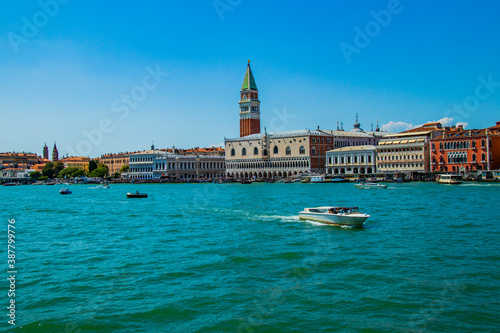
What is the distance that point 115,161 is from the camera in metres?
114

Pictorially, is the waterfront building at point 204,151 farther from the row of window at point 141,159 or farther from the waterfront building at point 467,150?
the waterfront building at point 467,150

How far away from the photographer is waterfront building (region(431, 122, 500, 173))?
182 ft

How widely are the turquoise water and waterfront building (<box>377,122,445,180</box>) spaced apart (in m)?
46.4

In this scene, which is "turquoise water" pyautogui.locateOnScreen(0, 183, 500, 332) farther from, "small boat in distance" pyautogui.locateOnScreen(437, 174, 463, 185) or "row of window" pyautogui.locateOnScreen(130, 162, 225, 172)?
"row of window" pyautogui.locateOnScreen(130, 162, 225, 172)

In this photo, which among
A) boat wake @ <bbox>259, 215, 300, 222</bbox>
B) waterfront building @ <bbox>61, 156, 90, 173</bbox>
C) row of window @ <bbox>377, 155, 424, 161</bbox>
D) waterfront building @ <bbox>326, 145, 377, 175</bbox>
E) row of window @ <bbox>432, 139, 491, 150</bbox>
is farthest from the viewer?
waterfront building @ <bbox>61, 156, 90, 173</bbox>

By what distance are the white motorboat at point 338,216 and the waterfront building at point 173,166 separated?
7258 cm

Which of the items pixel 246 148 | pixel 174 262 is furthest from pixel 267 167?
pixel 174 262

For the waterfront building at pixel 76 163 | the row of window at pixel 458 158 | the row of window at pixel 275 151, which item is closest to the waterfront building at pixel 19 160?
the waterfront building at pixel 76 163

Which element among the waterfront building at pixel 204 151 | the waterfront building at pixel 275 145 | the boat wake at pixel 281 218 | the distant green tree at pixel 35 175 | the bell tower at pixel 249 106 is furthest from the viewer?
the distant green tree at pixel 35 175

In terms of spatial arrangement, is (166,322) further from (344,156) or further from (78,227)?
(344,156)

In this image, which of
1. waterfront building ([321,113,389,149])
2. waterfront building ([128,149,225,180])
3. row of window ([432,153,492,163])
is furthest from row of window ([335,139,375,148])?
waterfront building ([128,149,225,180])

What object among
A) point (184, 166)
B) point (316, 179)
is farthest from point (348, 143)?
point (184, 166)

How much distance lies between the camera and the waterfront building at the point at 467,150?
55562 mm

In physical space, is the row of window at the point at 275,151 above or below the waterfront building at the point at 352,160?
above
